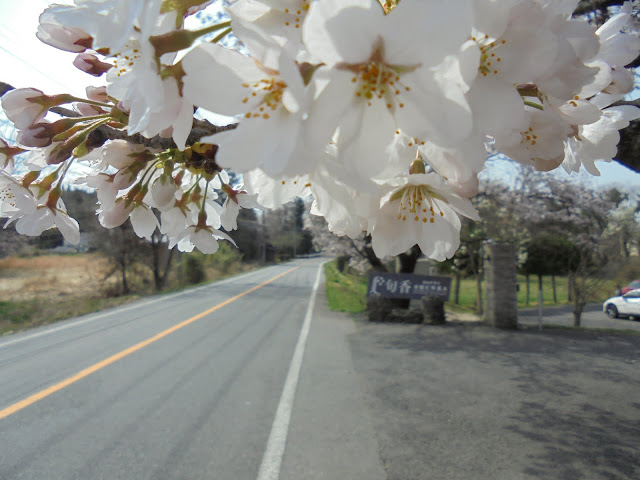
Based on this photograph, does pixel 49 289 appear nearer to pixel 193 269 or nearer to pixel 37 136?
pixel 193 269

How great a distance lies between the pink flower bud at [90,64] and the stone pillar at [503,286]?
12.0m

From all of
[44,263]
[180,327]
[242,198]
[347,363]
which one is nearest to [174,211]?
[242,198]

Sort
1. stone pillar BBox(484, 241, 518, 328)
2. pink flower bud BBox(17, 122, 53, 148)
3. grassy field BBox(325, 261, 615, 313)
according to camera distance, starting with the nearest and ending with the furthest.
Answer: pink flower bud BBox(17, 122, 53, 148) → stone pillar BBox(484, 241, 518, 328) → grassy field BBox(325, 261, 615, 313)

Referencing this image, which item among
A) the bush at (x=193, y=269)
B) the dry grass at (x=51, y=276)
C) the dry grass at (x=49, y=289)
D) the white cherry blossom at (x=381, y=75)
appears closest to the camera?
the white cherry blossom at (x=381, y=75)

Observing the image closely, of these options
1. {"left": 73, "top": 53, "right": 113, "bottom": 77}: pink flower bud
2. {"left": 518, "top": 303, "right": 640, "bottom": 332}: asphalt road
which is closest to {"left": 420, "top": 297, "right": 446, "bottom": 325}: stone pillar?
{"left": 518, "top": 303, "right": 640, "bottom": 332}: asphalt road

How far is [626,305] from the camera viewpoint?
584 inches

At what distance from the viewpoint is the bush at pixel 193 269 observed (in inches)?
948

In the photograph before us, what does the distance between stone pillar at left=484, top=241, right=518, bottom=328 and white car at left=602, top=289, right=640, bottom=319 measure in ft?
19.5

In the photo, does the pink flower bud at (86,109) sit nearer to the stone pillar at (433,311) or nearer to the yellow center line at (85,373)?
the yellow center line at (85,373)

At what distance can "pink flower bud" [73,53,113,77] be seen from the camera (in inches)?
32.7

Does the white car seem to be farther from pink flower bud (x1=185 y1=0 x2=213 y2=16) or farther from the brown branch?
pink flower bud (x1=185 y1=0 x2=213 y2=16)

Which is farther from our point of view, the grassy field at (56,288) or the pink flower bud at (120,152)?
the grassy field at (56,288)

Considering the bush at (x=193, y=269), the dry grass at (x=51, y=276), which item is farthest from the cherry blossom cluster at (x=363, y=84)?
the bush at (x=193, y=269)

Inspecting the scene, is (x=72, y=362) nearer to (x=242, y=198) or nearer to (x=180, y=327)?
(x=180, y=327)
